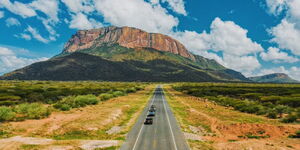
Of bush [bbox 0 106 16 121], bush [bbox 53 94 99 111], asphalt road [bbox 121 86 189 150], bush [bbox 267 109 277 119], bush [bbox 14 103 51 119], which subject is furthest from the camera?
bush [bbox 53 94 99 111]

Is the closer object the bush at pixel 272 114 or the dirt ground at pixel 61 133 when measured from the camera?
the dirt ground at pixel 61 133

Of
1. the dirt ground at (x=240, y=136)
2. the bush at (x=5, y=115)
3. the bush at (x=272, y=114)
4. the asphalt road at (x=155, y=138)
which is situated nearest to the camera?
the asphalt road at (x=155, y=138)

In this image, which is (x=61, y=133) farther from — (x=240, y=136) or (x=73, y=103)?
(x=240, y=136)

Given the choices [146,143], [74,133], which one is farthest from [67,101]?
[146,143]

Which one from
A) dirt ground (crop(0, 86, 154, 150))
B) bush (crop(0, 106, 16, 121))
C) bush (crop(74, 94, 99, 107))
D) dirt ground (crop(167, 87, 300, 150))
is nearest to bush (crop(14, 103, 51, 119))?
dirt ground (crop(0, 86, 154, 150))

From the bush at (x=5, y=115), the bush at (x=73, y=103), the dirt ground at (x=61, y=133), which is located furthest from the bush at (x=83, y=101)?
the bush at (x=5, y=115)

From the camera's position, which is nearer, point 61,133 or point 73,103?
point 61,133

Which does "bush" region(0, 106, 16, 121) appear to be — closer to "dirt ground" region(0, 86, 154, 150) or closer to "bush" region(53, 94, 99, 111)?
"dirt ground" region(0, 86, 154, 150)

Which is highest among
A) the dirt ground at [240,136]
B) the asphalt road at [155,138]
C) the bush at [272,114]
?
the bush at [272,114]

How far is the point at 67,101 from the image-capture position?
2124 inches

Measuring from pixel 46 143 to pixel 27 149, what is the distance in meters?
2.31

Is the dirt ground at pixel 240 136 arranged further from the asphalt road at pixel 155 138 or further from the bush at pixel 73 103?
the bush at pixel 73 103

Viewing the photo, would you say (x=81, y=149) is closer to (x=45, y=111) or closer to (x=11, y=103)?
(x=45, y=111)

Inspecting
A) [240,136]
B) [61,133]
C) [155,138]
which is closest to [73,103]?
[61,133]
